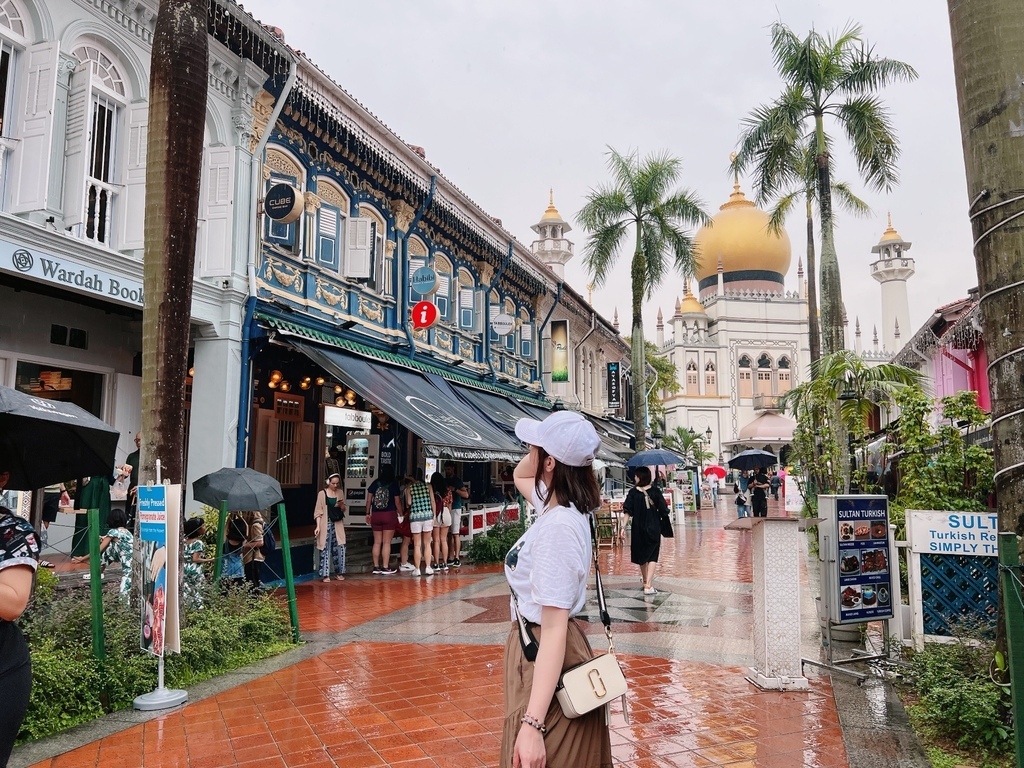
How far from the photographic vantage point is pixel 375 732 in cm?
491

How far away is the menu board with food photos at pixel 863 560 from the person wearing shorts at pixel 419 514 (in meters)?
7.17

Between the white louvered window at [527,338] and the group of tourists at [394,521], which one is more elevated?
the white louvered window at [527,338]

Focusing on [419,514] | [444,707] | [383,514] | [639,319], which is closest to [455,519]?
[419,514]

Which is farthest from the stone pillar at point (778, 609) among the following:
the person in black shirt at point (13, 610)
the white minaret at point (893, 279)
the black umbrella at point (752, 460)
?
the white minaret at point (893, 279)

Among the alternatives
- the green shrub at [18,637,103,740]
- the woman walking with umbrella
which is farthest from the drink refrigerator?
the green shrub at [18,637,103,740]

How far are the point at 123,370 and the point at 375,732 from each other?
319 inches

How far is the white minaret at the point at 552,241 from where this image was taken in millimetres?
41531

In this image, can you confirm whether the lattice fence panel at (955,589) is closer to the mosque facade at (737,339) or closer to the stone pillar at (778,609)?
the stone pillar at (778,609)

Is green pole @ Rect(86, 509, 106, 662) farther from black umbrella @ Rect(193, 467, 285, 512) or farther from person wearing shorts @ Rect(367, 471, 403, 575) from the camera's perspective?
person wearing shorts @ Rect(367, 471, 403, 575)

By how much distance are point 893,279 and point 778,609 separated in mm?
67921

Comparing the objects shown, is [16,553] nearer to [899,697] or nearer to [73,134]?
[899,697]

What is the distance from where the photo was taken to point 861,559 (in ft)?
21.2

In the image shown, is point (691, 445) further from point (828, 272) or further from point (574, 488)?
point (574, 488)

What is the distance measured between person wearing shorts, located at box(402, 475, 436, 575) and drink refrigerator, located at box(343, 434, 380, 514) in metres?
3.62
